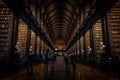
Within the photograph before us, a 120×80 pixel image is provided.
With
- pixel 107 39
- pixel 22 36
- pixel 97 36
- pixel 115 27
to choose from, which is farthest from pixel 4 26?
pixel 97 36

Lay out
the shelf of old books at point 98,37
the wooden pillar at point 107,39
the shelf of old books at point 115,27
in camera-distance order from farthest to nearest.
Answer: the shelf of old books at point 98,37 < the shelf of old books at point 115,27 < the wooden pillar at point 107,39

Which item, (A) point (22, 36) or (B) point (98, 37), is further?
(A) point (22, 36)

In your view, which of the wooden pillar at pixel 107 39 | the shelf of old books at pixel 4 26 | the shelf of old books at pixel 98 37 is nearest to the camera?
the wooden pillar at pixel 107 39

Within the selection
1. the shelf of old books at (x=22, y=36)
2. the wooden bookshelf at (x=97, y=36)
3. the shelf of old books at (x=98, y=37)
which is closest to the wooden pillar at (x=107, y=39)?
the shelf of old books at (x=98, y=37)

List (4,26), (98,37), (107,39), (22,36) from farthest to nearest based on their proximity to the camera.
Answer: (22,36) → (98,37) → (4,26) → (107,39)

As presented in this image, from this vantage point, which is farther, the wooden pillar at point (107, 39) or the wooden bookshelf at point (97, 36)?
the wooden bookshelf at point (97, 36)

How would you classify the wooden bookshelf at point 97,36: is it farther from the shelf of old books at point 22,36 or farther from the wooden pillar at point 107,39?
the shelf of old books at point 22,36

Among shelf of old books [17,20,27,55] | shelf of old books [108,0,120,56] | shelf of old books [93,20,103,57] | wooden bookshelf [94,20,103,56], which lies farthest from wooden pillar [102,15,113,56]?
shelf of old books [17,20,27,55]

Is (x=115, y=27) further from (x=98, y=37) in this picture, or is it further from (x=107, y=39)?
(x=98, y=37)

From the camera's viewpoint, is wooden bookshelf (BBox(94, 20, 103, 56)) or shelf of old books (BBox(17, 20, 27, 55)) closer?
wooden bookshelf (BBox(94, 20, 103, 56))

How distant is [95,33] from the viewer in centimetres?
1150

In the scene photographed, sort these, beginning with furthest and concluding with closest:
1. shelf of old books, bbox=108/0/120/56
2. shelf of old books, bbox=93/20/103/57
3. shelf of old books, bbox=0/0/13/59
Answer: shelf of old books, bbox=93/20/103/57 → shelf of old books, bbox=108/0/120/56 → shelf of old books, bbox=0/0/13/59

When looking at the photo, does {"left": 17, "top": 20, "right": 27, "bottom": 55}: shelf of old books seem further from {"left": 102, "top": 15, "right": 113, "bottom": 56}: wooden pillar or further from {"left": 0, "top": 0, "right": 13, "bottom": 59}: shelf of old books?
{"left": 102, "top": 15, "right": 113, "bottom": 56}: wooden pillar

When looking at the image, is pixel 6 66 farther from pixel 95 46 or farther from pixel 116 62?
pixel 95 46
